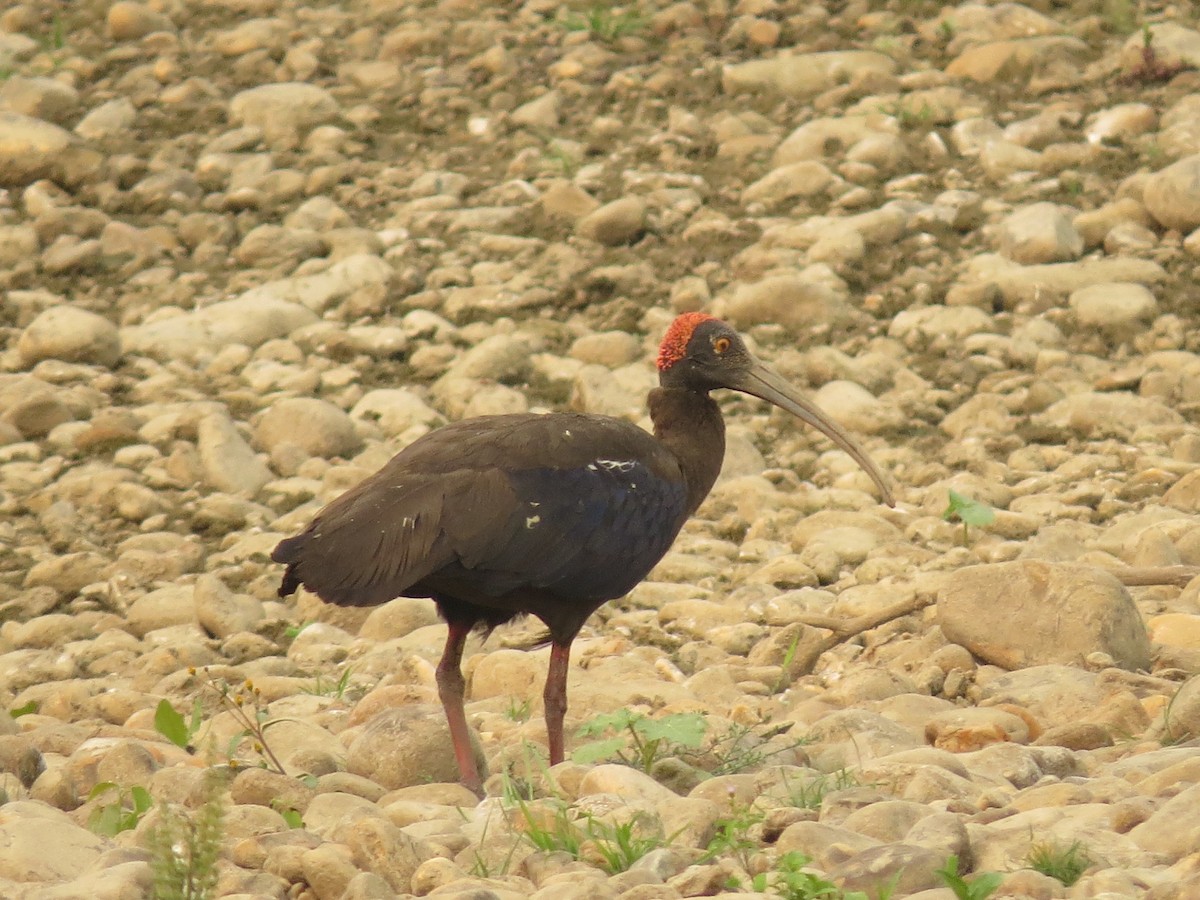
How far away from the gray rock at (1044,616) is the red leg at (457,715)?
1.99 metres

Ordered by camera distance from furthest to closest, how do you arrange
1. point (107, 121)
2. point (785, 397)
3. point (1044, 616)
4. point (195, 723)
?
1. point (107, 121)
2. point (785, 397)
3. point (1044, 616)
4. point (195, 723)

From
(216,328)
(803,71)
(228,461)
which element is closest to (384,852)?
(228,461)

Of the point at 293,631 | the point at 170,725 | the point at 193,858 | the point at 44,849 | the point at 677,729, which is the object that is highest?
the point at 193,858

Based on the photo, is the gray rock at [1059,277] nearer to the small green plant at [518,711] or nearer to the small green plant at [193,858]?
the small green plant at [518,711]

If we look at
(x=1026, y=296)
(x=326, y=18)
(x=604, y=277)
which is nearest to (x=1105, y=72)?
(x=1026, y=296)

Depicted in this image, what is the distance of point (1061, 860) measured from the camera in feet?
14.2

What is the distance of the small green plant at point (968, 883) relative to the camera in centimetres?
417

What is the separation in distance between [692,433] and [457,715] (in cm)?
164

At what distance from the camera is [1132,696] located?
6.15 metres

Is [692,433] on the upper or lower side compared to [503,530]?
lower

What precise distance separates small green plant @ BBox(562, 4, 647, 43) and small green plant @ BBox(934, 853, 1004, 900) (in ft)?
32.2

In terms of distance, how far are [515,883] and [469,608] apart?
1.91 metres

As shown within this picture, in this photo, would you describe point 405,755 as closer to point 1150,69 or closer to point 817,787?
point 817,787

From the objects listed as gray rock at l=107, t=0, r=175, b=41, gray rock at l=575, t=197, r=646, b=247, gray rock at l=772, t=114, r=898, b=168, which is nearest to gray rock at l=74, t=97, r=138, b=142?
gray rock at l=107, t=0, r=175, b=41
